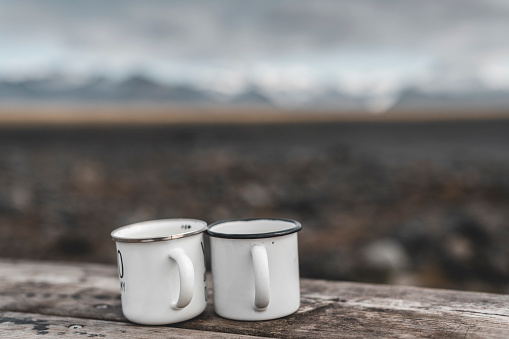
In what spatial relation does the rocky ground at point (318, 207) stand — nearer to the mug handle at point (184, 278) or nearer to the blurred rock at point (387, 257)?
the blurred rock at point (387, 257)

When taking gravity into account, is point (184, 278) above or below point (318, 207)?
above

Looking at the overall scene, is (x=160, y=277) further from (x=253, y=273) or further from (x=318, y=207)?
(x=318, y=207)

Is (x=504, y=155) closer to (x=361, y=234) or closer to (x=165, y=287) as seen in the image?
(x=361, y=234)

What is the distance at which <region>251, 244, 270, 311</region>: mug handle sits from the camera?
3.41ft

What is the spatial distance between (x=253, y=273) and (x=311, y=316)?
0.18 meters

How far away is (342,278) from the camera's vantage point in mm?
4543

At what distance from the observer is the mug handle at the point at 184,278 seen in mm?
1066

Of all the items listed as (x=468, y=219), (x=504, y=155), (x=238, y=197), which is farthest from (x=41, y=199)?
(x=504, y=155)

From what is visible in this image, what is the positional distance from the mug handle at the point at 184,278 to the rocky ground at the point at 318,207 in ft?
11.7

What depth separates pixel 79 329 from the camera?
3.69ft

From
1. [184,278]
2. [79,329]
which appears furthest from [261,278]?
[79,329]

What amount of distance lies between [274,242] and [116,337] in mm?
401

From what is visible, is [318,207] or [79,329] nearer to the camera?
[79,329]

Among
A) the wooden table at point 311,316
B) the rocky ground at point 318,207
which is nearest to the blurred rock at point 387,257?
the rocky ground at point 318,207
